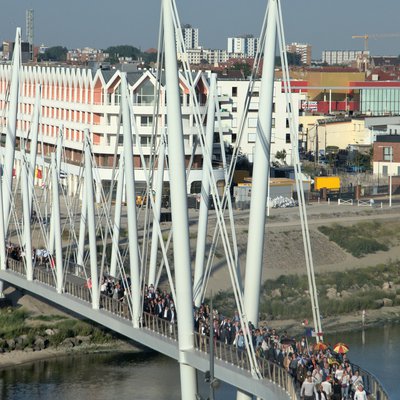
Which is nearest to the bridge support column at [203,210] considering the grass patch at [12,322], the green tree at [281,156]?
the grass patch at [12,322]

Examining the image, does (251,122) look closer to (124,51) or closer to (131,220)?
(131,220)

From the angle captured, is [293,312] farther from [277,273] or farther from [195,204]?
[195,204]

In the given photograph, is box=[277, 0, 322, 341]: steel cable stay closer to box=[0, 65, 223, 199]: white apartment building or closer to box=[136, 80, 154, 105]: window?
box=[0, 65, 223, 199]: white apartment building

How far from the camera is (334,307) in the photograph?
37.6m

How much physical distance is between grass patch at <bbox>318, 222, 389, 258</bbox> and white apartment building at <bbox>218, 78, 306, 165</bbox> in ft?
49.1

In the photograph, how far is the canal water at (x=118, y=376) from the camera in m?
28.1

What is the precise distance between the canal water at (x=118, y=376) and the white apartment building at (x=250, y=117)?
94.8 ft

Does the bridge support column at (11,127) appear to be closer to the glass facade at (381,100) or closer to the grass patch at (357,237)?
the grass patch at (357,237)

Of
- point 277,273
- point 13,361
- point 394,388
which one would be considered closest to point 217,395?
point 394,388

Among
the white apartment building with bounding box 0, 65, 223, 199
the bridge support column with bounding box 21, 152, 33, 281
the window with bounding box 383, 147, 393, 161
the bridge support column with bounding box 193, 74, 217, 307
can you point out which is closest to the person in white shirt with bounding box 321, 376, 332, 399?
the bridge support column with bounding box 193, 74, 217, 307

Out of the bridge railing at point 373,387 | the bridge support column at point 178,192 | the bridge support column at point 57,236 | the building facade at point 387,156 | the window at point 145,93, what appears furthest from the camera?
the building facade at point 387,156

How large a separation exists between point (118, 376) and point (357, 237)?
1680cm

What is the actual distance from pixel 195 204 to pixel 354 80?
1809 inches

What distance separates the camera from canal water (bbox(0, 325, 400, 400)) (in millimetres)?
28141
